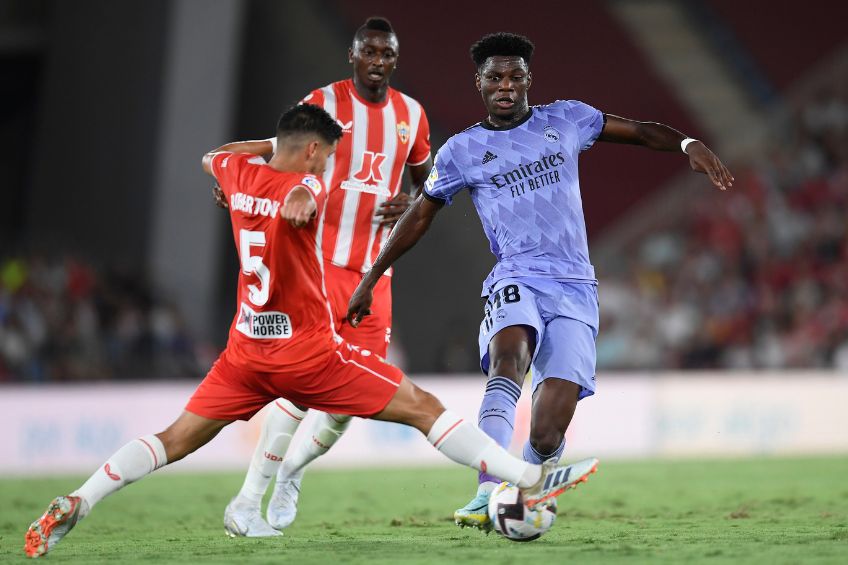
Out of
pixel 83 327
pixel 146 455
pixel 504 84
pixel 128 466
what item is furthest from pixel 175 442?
pixel 83 327

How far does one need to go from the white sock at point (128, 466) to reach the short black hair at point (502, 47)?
2645 millimetres

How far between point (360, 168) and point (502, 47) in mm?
1335

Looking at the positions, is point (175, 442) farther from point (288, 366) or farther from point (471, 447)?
point (471, 447)

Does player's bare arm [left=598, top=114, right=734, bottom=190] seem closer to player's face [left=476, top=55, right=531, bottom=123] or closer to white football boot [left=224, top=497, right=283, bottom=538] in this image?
player's face [left=476, top=55, right=531, bottom=123]

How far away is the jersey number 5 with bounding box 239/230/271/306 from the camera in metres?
5.85

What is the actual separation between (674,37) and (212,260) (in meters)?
10.6

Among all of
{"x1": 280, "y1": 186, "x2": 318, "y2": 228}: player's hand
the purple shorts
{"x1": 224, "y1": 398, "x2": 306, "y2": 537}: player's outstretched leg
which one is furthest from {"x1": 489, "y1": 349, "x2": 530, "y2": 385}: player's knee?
{"x1": 224, "y1": 398, "x2": 306, "y2": 537}: player's outstretched leg

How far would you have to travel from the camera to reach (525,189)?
6480 mm

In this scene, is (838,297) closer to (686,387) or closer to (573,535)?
(686,387)

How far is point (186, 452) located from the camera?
6.08 metres

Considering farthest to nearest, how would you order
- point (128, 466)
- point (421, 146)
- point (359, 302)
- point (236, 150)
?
point (421, 146)
point (236, 150)
point (359, 302)
point (128, 466)

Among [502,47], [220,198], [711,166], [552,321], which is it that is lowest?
[552,321]

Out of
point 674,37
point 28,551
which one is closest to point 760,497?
point 28,551

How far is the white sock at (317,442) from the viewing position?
297 inches
